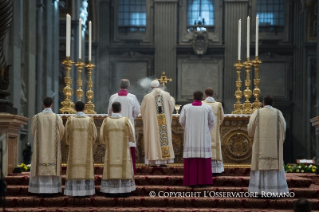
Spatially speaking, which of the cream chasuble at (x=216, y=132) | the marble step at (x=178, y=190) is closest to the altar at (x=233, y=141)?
the cream chasuble at (x=216, y=132)

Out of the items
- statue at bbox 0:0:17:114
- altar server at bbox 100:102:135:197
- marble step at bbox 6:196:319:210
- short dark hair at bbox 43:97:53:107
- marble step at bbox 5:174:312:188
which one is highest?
statue at bbox 0:0:17:114

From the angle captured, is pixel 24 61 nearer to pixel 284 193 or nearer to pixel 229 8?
pixel 284 193

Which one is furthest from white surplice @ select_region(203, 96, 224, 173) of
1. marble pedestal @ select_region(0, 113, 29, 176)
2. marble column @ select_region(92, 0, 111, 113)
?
marble column @ select_region(92, 0, 111, 113)

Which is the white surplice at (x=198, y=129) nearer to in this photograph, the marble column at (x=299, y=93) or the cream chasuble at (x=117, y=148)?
the cream chasuble at (x=117, y=148)

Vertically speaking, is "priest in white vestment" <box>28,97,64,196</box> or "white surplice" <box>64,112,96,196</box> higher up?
"priest in white vestment" <box>28,97,64,196</box>

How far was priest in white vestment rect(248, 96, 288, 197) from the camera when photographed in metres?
8.38

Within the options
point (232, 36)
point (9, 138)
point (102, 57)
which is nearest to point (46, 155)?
point (9, 138)

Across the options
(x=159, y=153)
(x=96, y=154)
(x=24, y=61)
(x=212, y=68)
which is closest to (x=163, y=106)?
(x=159, y=153)

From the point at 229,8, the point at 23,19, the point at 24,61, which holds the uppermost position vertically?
the point at 229,8

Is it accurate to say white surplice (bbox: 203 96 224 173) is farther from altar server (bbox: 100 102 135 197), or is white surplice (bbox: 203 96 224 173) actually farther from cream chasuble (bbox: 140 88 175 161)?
altar server (bbox: 100 102 135 197)

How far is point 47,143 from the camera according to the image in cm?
849

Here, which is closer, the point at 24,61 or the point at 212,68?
the point at 24,61

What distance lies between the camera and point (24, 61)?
13.7 meters

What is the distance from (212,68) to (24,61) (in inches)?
404
